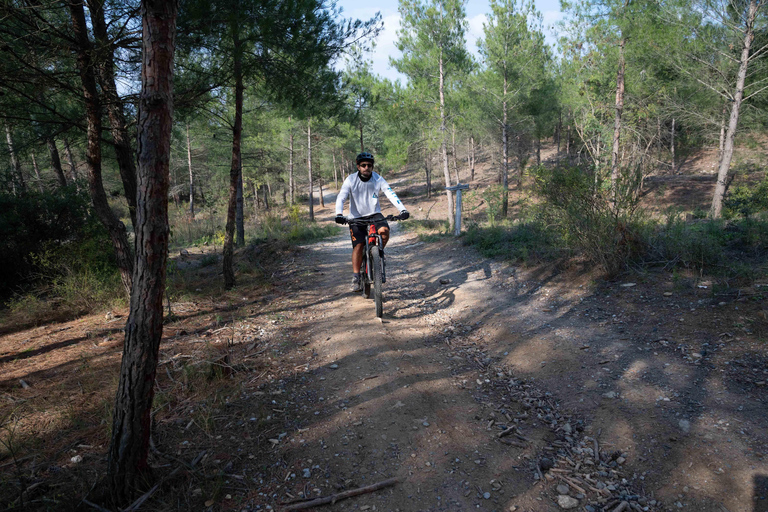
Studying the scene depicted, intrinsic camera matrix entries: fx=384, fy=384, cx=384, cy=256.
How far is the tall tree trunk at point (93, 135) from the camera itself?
17.3 ft

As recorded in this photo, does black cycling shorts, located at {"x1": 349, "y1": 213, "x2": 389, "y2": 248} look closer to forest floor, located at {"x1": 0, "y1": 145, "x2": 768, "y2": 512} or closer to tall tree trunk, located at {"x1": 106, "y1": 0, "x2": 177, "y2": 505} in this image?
forest floor, located at {"x1": 0, "y1": 145, "x2": 768, "y2": 512}

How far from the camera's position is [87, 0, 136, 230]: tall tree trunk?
531 cm

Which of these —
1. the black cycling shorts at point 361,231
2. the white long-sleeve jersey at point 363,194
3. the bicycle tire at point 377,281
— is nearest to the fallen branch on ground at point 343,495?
the bicycle tire at point 377,281

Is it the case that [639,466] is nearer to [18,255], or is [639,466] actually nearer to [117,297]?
[117,297]

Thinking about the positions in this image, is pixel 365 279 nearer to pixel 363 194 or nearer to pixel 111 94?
pixel 363 194

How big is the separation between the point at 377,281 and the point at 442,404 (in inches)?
91.9

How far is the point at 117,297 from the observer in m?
6.84

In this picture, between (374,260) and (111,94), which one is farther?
(111,94)

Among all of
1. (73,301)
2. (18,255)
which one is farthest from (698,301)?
(18,255)

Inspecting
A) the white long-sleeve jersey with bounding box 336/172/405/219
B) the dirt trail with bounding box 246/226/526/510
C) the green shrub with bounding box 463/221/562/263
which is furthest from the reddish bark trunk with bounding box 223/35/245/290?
the green shrub with bounding box 463/221/562/263

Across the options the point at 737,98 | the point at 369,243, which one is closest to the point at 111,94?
the point at 369,243

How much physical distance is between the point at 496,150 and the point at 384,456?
3529cm

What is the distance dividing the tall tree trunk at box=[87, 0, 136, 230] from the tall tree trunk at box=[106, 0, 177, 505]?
3.53 meters

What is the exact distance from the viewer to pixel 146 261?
2.27 metres
